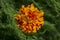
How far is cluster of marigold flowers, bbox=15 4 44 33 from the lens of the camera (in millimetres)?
2594

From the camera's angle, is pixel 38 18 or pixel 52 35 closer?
pixel 38 18

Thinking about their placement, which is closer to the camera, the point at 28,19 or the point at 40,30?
the point at 28,19

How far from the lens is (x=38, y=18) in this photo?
266 cm

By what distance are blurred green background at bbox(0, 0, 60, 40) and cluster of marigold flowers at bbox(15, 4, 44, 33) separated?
2.4 inches

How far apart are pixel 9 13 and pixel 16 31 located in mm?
204

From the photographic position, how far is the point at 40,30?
2844mm

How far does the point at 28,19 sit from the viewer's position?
2.60 meters

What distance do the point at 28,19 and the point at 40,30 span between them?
0.31 meters

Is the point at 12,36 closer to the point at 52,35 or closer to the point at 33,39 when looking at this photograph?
the point at 33,39

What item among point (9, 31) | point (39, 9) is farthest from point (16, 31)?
point (39, 9)

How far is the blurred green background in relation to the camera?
2559mm

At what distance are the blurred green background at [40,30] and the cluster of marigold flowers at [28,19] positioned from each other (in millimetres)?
61

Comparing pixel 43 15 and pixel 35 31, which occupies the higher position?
pixel 43 15

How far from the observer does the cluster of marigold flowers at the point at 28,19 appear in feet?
8.51
